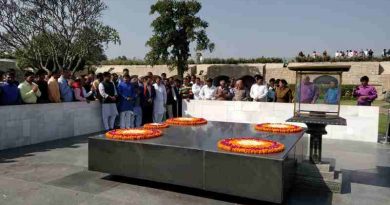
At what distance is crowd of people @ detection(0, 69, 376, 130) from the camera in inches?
320

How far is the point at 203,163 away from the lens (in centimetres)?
439

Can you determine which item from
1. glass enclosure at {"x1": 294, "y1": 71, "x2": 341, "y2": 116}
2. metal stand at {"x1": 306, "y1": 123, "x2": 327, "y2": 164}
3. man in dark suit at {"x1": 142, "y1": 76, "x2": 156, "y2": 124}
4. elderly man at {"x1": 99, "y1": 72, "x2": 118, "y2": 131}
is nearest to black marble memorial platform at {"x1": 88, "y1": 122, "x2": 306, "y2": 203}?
metal stand at {"x1": 306, "y1": 123, "x2": 327, "y2": 164}

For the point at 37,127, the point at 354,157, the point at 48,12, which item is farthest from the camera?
the point at 48,12

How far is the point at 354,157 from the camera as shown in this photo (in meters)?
7.00

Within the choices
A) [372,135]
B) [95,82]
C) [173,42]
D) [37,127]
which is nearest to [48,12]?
[173,42]

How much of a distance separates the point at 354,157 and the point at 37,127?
→ 6.74 meters

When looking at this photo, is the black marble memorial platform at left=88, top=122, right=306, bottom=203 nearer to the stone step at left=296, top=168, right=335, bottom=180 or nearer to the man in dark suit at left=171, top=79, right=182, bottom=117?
the stone step at left=296, top=168, right=335, bottom=180

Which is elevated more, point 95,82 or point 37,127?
point 95,82

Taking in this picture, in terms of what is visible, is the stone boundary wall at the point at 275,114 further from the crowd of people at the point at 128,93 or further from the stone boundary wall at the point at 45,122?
the stone boundary wall at the point at 45,122

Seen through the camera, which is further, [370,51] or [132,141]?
[370,51]

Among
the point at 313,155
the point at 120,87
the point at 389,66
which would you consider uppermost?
the point at 389,66

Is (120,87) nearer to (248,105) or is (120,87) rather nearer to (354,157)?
(248,105)

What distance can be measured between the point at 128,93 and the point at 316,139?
5.96 meters

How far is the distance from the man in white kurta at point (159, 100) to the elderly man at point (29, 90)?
11.3 feet
